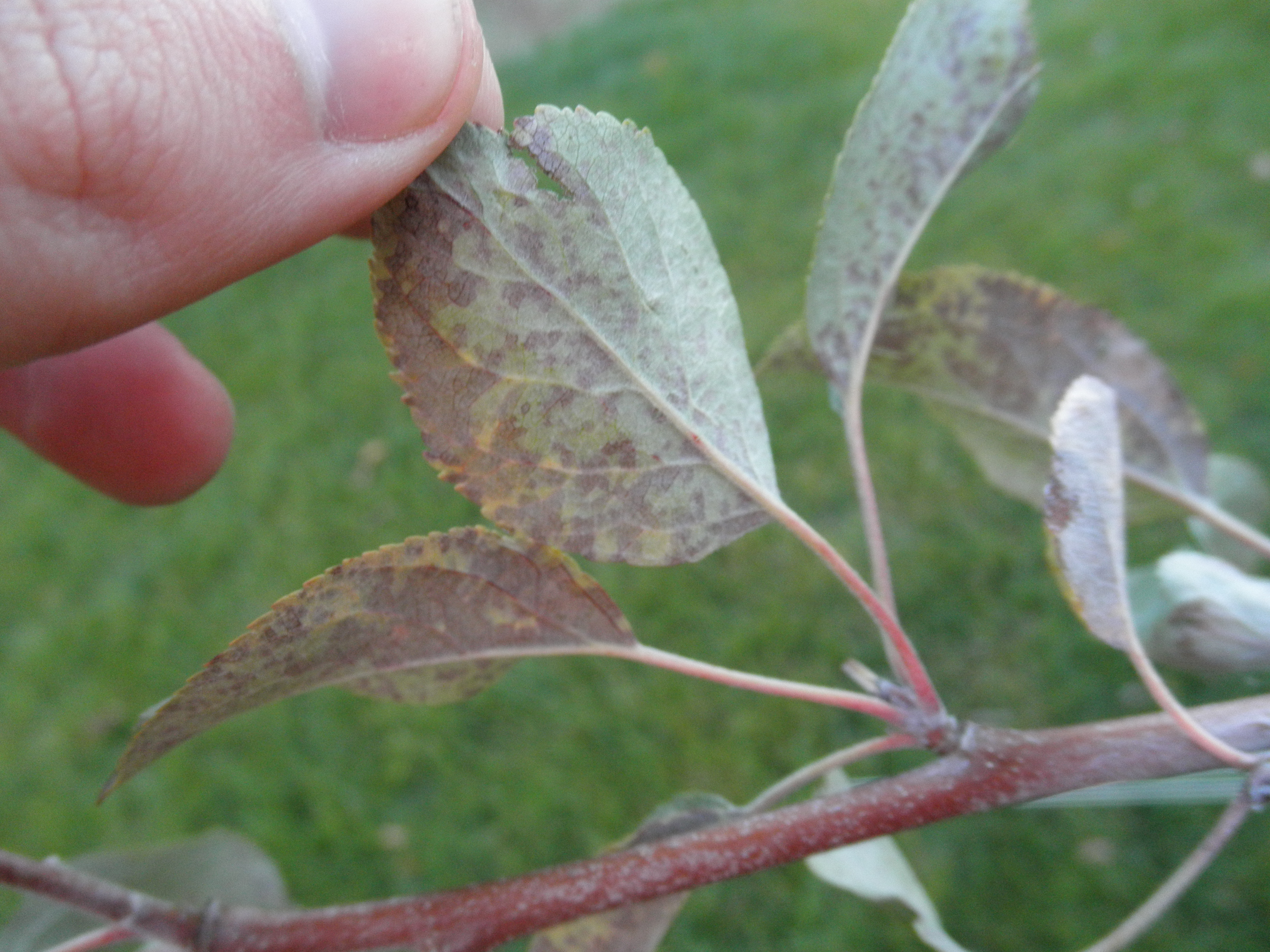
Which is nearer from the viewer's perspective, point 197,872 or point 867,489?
point 867,489

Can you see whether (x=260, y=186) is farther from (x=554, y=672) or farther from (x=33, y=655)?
(x=33, y=655)

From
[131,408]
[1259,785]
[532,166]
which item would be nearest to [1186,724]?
[1259,785]

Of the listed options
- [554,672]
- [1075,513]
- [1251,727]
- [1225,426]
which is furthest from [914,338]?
[1225,426]

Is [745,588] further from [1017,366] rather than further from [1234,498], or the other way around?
[1017,366]

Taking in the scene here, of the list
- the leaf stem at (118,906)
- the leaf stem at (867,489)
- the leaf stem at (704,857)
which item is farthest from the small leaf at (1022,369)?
the leaf stem at (118,906)

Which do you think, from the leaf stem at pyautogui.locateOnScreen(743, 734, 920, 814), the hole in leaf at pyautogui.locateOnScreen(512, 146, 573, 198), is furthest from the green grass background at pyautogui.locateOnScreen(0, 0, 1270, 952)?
the hole in leaf at pyautogui.locateOnScreen(512, 146, 573, 198)
